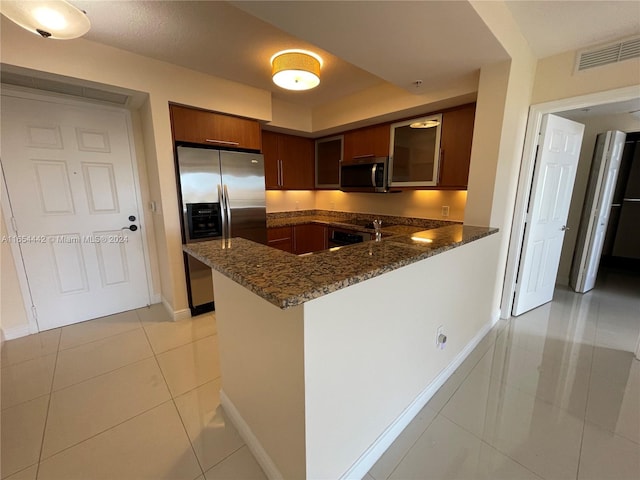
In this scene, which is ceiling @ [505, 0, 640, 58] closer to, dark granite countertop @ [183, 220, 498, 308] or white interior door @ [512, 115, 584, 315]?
white interior door @ [512, 115, 584, 315]

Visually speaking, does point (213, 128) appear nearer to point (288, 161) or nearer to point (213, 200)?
point (213, 200)

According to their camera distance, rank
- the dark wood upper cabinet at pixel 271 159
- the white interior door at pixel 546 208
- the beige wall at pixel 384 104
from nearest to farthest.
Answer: the beige wall at pixel 384 104, the white interior door at pixel 546 208, the dark wood upper cabinet at pixel 271 159

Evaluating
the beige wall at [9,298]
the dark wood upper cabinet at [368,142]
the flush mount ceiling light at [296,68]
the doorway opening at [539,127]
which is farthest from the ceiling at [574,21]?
the beige wall at [9,298]

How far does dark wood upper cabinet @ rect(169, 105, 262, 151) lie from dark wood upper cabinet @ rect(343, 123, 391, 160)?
1.27 meters

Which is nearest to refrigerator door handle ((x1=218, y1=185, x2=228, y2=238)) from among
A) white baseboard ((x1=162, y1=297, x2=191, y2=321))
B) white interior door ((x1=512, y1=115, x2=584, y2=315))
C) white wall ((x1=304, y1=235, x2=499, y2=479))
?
white baseboard ((x1=162, y1=297, x2=191, y2=321))

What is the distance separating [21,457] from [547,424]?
2.87 metres

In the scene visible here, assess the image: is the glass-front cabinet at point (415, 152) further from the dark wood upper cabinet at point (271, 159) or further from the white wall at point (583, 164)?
the white wall at point (583, 164)

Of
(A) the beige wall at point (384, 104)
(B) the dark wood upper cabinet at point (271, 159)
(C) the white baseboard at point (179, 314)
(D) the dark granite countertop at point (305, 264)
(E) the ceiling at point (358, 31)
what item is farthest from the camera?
(B) the dark wood upper cabinet at point (271, 159)

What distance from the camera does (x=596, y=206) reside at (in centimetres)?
323

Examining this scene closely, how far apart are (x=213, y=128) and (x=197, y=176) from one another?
535 mm

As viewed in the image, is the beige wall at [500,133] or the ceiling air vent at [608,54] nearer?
the ceiling air vent at [608,54]

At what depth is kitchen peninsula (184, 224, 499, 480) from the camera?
3.20ft

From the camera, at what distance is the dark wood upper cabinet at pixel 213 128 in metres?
2.55

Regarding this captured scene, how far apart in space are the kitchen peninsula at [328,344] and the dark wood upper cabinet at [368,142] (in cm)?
191
